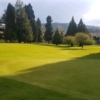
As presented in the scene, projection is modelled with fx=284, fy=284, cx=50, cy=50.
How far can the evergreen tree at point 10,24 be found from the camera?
76.1 m

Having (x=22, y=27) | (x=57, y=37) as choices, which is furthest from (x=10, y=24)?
(x=57, y=37)

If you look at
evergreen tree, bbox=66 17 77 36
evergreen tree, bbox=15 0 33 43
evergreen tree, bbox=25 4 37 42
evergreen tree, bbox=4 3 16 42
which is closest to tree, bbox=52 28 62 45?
evergreen tree, bbox=25 4 37 42

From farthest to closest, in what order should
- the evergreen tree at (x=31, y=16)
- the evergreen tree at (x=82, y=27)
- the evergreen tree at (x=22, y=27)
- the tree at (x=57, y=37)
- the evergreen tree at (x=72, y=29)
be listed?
the evergreen tree at (x=82, y=27) < the evergreen tree at (x=72, y=29) < the tree at (x=57, y=37) < the evergreen tree at (x=31, y=16) < the evergreen tree at (x=22, y=27)

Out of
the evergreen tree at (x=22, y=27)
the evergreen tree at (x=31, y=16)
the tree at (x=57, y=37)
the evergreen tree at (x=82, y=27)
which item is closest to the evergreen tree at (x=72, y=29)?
the evergreen tree at (x=82, y=27)

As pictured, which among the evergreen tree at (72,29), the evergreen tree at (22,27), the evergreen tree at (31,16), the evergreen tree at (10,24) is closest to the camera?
the evergreen tree at (10,24)

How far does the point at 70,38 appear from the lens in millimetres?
90188

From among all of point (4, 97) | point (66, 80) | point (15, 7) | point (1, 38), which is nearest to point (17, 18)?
point (15, 7)

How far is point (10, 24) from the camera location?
7819 cm

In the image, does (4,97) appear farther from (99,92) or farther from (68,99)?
(99,92)

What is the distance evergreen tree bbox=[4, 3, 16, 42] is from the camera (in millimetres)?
76100

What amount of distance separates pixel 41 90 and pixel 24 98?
5.37 ft

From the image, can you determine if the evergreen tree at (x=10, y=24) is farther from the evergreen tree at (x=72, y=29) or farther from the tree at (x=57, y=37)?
the evergreen tree at (x=72, y=29)

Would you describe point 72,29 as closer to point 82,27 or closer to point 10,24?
point 82,27

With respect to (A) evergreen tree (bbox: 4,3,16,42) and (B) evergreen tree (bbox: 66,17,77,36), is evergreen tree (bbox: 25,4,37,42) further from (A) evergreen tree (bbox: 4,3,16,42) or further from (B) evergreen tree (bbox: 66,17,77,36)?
(B) evergreen tree (bbox: 66,17,77,36)
